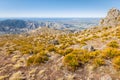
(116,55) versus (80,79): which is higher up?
(116,55)

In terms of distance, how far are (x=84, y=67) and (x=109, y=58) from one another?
284 cm

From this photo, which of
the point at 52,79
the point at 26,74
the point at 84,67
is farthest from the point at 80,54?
the point at 26,74

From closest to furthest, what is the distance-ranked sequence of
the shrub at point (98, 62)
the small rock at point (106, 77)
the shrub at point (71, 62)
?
the small rock at point (106, 77)
the shrub at point (98, 62)
the shrub at point (71, 62)

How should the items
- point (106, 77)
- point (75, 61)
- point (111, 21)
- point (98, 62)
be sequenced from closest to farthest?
point (106, 77), point (98, 62), point (75, 61), point (111, 21)

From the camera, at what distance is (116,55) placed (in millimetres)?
15336

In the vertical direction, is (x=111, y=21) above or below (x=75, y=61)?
below

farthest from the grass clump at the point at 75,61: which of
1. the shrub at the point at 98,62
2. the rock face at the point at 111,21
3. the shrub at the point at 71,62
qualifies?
the rock face at the point at 111,21

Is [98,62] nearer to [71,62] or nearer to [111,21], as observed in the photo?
[71,62]

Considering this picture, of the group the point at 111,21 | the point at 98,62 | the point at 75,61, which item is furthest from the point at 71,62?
the point at 111,21

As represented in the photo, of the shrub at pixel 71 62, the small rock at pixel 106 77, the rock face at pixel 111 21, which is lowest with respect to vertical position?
the rock face at pixel 111 21

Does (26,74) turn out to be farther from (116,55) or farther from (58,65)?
(116,55)

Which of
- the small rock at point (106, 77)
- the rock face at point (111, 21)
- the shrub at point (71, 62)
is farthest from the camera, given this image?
the rock face at point (111, 21)

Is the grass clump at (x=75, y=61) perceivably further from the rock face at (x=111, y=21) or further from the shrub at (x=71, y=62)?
the rock face at (x=111, y=21)

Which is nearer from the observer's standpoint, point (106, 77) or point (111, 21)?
point (106, 77)
